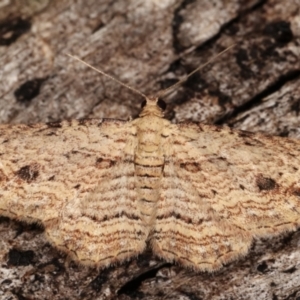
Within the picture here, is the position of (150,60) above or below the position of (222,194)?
above

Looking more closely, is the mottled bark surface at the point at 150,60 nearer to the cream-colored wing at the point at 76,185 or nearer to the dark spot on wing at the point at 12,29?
the dark spot on wing at the point at 12,29

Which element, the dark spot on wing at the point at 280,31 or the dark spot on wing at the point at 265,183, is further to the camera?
the dark spot on wing at the point at 280,31

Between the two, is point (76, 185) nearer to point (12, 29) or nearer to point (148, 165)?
point (148, 165)

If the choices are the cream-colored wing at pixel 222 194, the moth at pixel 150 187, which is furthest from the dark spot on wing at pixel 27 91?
the cream-colored wing at pixel 222 194

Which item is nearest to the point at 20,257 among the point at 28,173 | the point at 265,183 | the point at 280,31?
the point at 28,173

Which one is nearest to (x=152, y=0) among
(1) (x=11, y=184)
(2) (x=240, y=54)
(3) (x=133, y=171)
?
(2) (x=240, y=54)

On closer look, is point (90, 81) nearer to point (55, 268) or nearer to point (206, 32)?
point (206, 32)
